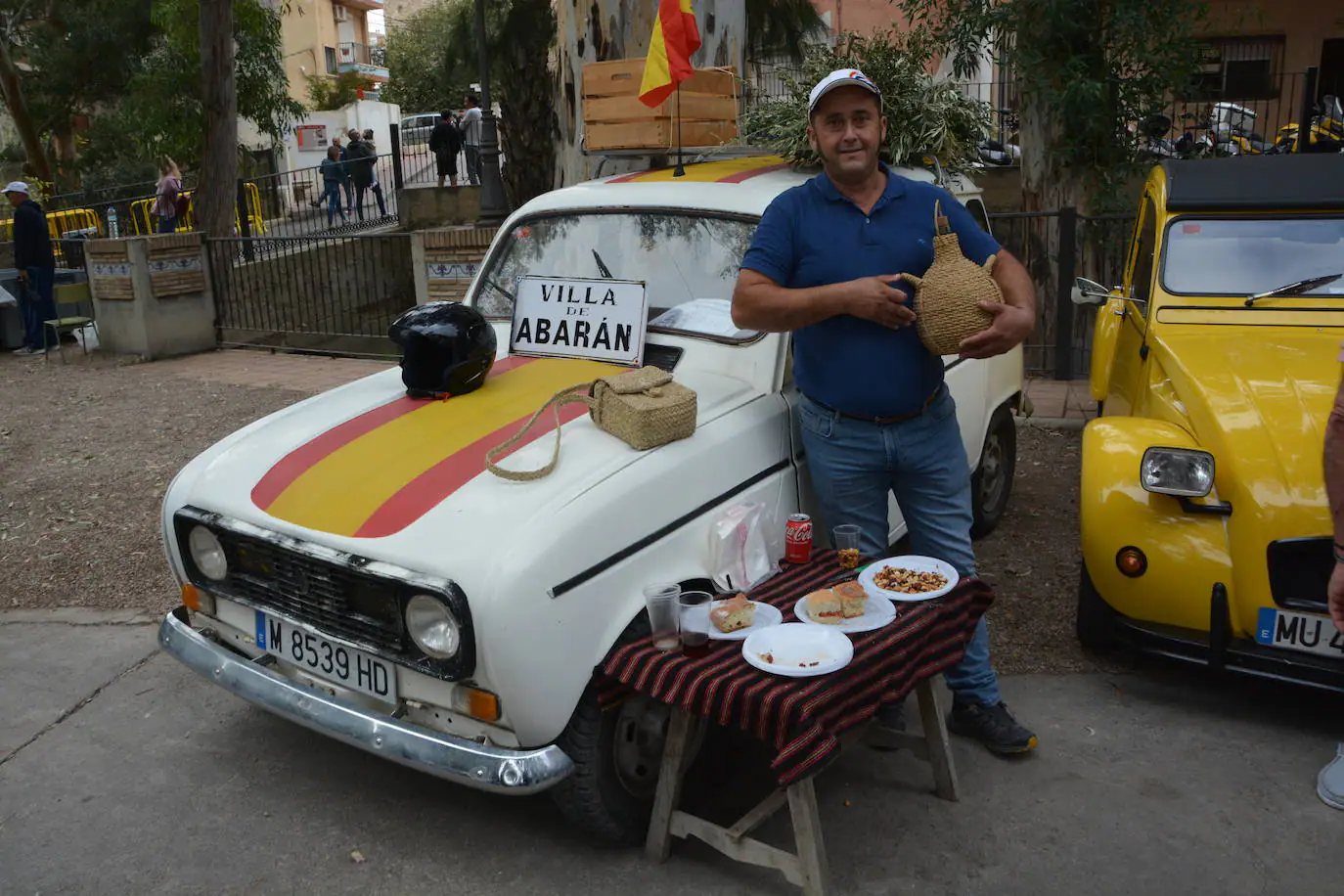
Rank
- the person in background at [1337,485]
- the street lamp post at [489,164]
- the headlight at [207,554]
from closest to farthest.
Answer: the person in background at [1337,485], the headlight at [207,554], the street lamp post at [489,164]

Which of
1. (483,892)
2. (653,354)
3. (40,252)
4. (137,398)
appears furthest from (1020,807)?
(40,252)

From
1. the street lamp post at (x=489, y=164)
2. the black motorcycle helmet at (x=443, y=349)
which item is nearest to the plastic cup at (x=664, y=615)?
the black motorcycle helmet at (x=443, y=349)

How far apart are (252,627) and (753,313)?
1.90 metres

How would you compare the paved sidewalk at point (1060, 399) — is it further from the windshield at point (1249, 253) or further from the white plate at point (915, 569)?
the white plate at point (915, 569)

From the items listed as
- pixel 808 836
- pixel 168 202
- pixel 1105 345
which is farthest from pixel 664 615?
pixel 168 202

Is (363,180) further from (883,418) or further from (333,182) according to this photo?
(883,418)

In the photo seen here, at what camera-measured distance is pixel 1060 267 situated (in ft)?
29.5

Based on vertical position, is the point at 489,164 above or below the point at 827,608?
above

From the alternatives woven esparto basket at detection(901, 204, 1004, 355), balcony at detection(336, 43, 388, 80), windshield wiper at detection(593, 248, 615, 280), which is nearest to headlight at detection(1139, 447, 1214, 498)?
woven esparto basket at detection(901, 204, 1004, 355)

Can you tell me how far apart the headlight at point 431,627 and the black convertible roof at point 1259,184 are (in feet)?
12.7

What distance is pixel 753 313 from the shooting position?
344 centimetres

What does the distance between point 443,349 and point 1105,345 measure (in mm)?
3736

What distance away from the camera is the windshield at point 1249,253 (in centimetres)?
475

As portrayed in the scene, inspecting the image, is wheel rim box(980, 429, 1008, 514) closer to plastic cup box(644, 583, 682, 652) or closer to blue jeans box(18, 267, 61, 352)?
plastic cup box(644, 583, 682, 652)
